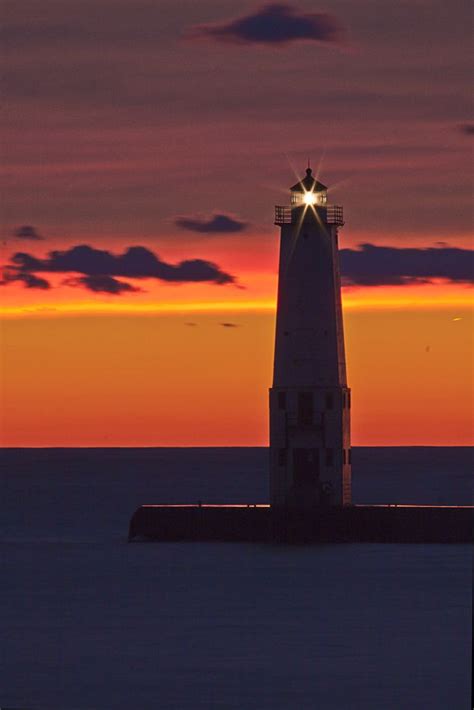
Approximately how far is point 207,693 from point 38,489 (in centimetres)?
12212

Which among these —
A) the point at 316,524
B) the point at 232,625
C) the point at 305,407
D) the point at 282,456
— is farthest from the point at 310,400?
the point at 232,625

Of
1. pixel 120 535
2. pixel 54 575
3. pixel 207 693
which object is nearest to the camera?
pixel 207 693

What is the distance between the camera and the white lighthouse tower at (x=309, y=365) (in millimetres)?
66125

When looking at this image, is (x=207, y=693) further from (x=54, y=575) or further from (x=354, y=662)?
(x=54, y=575)

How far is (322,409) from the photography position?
66812mm

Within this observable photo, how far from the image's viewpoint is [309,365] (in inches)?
2608

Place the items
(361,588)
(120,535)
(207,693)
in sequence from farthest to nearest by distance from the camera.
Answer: (120,535)
(361,588)
(207,693)

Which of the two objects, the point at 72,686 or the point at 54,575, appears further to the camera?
the point at 54,575

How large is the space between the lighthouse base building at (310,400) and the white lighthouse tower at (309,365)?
34 millimetres

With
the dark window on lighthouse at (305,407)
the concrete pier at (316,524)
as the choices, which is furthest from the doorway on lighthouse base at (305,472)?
the dark window on lighthouse at (305,407)

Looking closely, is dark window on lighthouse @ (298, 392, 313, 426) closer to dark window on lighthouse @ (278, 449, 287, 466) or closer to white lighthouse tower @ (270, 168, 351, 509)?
white lighthouse tower @ (270, 168, 351, 509)

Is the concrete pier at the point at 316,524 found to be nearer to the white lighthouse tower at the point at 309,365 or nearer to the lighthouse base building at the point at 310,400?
the lighthouse base building at the point at 310,400

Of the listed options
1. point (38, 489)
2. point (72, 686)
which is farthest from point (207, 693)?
point (38, 489)

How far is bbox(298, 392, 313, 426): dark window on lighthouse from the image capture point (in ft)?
219
